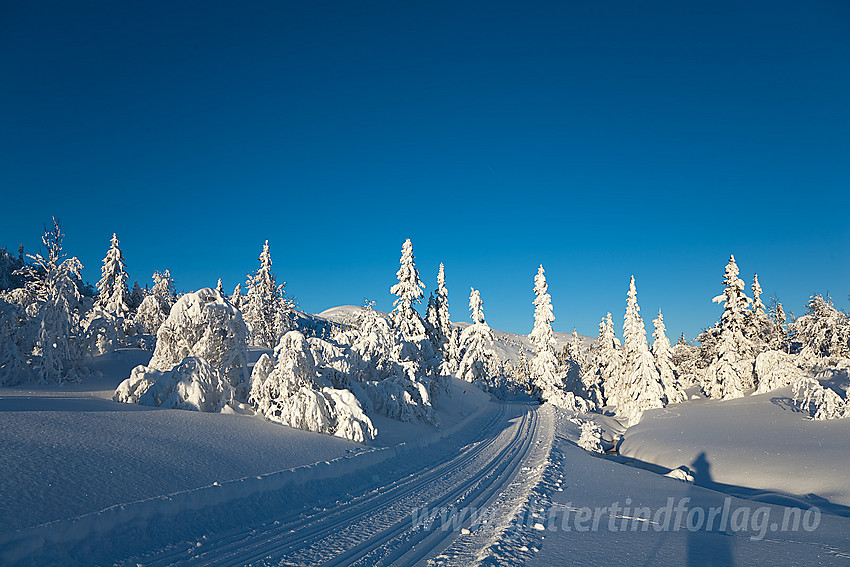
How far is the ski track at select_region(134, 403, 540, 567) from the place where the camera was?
6.53m

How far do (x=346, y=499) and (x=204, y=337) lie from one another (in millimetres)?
10311

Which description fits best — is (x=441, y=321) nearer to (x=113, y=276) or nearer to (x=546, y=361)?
(x=546, y=361)

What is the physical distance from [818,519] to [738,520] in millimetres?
1877

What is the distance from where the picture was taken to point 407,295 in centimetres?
3553

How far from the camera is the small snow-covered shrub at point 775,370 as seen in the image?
30281 millimetres

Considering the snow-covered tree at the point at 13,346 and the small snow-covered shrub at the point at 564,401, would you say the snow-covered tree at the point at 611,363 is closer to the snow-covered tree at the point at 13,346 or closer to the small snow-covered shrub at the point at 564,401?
the small snow-covered shrub at the point at 564,401

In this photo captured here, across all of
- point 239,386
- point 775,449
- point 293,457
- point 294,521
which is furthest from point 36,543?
point 775,449

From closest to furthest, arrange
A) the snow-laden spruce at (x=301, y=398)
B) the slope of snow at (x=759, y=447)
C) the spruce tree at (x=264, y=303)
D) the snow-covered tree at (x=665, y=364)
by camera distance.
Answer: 1. the slope of snow at (x=759, y=447)
2. the snow-laden spruce at (x=301, y=398)
3. the snow-covered tree at (x=665, y=364)
4. the spruce tree at (x=264, y=303)

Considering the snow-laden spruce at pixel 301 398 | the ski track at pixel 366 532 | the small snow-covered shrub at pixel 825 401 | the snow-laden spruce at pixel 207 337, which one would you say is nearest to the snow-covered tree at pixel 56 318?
the snow-laden spruce at pixel 207 337

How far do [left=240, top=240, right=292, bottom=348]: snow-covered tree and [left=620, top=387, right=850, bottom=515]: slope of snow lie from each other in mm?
37777

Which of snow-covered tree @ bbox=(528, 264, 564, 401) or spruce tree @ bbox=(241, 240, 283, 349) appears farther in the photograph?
spruce tree @ bbox=(241, 240, 283, 349)

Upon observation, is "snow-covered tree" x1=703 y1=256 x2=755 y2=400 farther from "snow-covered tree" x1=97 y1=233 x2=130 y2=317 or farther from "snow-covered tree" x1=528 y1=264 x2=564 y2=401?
"snow-covered tree" x1=97 y1=233 x2=130 y2=317

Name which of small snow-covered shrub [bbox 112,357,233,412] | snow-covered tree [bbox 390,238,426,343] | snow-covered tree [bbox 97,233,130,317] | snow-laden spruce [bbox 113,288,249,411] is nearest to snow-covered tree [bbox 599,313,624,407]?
snow-covered tree [bbox 390,238,426,343]

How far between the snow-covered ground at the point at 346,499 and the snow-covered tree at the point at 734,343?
2122 cm
